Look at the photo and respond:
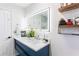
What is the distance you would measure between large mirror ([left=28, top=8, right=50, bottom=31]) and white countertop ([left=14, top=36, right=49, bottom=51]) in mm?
139

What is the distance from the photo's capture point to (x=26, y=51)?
99 centimetres

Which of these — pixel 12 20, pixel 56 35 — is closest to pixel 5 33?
pixel 12 20

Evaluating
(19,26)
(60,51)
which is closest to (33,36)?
(19,26)

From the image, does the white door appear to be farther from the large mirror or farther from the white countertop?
the large mirror

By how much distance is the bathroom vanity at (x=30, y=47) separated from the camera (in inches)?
37.9

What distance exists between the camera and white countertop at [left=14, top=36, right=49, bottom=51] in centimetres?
96

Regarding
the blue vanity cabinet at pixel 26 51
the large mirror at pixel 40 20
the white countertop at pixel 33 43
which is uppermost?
the large mirror at pixel 40 20

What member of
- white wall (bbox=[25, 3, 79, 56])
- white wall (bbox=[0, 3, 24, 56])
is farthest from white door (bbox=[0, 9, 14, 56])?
white wall (bbox=[25, 3, 79, 56])

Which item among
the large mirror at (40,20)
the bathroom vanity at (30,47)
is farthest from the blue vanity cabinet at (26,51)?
the large mirror at (40,20)

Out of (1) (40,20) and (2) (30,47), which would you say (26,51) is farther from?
(1) (40,20)

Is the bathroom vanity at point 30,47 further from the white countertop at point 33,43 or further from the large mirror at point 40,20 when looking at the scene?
the large mirror at point 40,20

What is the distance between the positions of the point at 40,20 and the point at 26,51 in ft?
1.13

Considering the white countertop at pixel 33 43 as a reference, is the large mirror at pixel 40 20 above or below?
above

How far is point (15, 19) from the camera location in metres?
0.99
